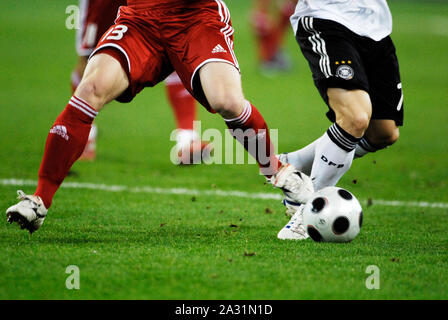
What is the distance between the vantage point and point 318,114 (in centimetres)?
1469

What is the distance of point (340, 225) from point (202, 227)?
3.90ft

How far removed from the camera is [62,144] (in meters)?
5.04

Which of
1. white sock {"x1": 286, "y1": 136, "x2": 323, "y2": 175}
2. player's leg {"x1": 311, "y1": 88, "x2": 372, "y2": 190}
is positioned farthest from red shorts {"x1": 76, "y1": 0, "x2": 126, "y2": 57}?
player's leg {"x1": 311, "y1": 88, "x2": 372, "y2": 190}

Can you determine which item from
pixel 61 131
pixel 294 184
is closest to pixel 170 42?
pixel 61 131

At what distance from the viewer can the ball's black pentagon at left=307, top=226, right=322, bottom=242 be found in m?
5.20

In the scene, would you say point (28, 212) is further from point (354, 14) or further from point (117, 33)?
point (354, 14)

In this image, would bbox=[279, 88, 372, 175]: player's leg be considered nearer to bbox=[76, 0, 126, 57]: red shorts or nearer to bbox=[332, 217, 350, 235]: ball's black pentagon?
bbox=[332, 217, 350, 235]: ball's black pentagon

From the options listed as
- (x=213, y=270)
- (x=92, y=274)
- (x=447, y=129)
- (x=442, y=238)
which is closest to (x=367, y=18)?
(x=442, y=238)

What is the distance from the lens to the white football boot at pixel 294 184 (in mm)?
5508

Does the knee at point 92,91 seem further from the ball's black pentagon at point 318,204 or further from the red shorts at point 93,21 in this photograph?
the red shorts at point 93,21

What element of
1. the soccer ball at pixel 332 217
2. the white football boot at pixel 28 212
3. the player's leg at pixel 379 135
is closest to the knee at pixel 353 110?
the soccer ball at pixel 332 217

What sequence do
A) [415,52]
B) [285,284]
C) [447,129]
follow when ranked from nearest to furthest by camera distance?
1. [285,284]
2. [447,129]
3. [415,52]
